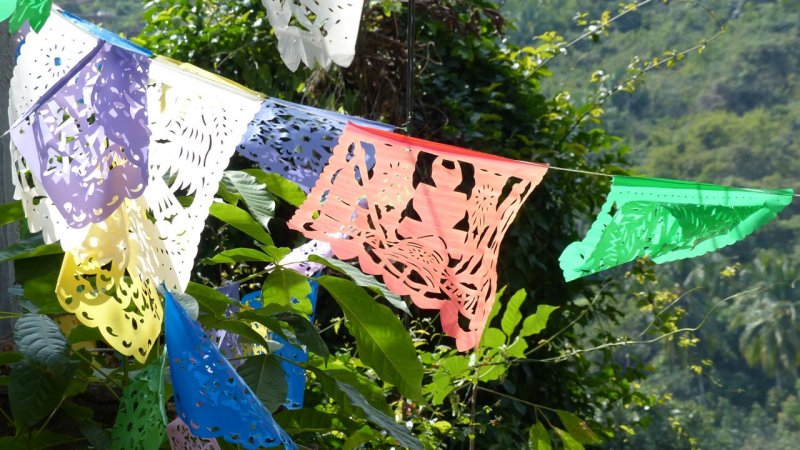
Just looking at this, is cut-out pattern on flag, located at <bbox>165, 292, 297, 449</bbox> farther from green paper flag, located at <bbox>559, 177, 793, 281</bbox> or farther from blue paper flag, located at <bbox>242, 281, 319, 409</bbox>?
green paper flag, located at <bbox>559, 177, 793, 281</bbox>

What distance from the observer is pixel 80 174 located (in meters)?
1.07

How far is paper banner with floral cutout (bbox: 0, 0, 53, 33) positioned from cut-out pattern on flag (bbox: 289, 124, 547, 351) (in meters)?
0.40

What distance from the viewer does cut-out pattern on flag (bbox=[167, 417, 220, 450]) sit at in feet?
3.72

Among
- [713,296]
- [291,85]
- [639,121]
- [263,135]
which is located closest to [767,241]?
[713,296]

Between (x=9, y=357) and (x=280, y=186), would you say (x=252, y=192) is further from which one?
(x=9, y=357)

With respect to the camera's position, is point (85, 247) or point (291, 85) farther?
point (291, 85)

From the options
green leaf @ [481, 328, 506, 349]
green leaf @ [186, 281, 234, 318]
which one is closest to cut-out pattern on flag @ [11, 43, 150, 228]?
green leaf @ [186, 281, 234, 318]

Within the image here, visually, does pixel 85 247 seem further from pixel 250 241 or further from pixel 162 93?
pixel 250 241

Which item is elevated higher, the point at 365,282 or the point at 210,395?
the point at 365,282

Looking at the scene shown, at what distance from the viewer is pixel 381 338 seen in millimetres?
1309

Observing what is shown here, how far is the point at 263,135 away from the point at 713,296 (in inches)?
938

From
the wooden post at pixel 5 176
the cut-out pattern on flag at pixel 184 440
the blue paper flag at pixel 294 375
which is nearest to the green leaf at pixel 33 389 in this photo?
the cut-out pattern on flag at pixel 184 440

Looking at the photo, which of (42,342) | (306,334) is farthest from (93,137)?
(306,334)

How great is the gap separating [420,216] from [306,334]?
0.64 feet
